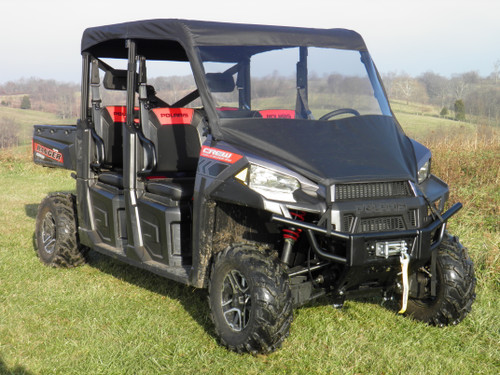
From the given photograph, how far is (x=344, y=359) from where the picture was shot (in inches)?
160

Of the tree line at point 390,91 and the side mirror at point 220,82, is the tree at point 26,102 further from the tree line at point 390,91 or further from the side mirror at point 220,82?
the side mirror at point 220,82

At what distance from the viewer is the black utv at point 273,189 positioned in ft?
12.5

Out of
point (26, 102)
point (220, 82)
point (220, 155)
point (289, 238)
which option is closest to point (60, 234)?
point (220, 82)

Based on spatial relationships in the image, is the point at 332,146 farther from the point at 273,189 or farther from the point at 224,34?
the point at 224,34

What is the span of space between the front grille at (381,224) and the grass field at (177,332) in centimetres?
90

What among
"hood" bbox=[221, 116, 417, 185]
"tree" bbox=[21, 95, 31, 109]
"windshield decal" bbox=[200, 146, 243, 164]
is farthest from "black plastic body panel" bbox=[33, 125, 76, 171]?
"tree" bbox=[21, 95, 31, 109]

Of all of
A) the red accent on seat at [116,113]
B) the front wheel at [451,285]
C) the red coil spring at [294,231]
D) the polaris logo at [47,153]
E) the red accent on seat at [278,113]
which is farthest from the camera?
the polaris logo at [47,153]

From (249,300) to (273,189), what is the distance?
77 cm

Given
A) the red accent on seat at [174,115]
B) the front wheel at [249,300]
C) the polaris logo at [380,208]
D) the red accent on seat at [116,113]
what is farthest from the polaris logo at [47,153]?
the polaris logo at [380,208]

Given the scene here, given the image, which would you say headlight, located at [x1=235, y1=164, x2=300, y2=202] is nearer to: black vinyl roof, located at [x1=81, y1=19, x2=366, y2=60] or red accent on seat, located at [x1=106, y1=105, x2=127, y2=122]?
black vinyl roof, located at [x1=81, y1=19, x2=366, y2=60]

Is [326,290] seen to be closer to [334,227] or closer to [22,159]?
[334,227]

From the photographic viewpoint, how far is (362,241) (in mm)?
3645

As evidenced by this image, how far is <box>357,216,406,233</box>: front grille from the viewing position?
3775 mm

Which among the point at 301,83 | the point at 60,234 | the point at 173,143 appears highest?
the point at 301,83
